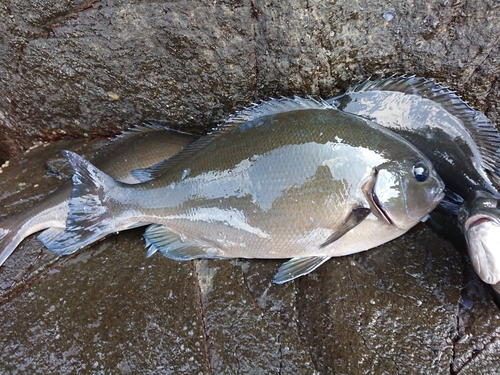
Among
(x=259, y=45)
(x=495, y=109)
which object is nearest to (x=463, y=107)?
(x=495, y=109)

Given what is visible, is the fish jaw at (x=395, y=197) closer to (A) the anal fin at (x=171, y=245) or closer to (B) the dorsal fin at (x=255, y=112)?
(B) the dorsal fin at (x=255, y=112)

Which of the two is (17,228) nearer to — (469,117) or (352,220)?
(352,220)

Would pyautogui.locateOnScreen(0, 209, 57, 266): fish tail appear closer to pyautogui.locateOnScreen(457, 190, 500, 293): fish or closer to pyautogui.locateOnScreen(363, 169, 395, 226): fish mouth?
pyautogui.locateOnScreen(363, 169, 395, 226): fish mouth

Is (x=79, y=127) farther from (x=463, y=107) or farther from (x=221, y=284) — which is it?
(x=463, y=107)

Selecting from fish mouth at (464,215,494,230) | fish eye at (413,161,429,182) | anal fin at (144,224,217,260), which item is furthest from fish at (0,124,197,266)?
fish mouth at (464,215,494,230)

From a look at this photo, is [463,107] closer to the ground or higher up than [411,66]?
closer to the ground

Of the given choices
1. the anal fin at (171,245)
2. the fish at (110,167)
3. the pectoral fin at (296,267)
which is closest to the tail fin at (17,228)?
the fish at (110,167)
